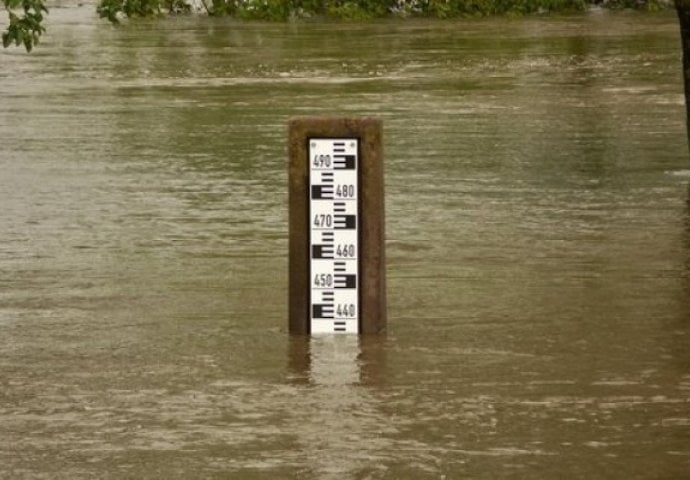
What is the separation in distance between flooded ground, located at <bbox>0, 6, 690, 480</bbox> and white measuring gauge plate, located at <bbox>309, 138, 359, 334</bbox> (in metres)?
0.31

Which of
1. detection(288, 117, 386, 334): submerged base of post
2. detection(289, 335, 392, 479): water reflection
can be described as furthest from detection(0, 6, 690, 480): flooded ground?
detection(288, 117, 386, 334): submerged base of post

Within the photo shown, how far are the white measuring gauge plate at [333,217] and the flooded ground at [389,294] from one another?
31cm

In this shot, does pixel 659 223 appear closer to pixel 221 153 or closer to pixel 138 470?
pixel 221 153

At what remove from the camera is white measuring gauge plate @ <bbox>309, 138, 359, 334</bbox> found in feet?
35.8

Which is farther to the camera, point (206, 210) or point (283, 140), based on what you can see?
point (283, 140)

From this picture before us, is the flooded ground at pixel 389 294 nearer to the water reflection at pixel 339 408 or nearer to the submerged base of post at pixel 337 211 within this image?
the water reflection at pixel 339 408

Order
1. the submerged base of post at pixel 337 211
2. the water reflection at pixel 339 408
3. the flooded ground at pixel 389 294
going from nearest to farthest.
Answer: the water reflection at pixel 339 408
the flooded ground at pixel 389 294
the submerged base of post at pixel 337 211

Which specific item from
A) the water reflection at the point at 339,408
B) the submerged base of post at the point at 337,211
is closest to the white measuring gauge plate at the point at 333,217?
the submerged base of post at the point at 337,211

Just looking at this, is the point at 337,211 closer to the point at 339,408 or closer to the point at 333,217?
the point at 333,217

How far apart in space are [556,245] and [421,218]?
1.69 metres

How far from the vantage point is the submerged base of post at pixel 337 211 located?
10.9 metres

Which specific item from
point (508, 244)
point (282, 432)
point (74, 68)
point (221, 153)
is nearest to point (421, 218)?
point (508, 244)

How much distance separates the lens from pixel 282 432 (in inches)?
353

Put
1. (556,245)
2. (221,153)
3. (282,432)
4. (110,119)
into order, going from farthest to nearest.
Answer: (110,119), (221,153), (556,245), (282,432)
